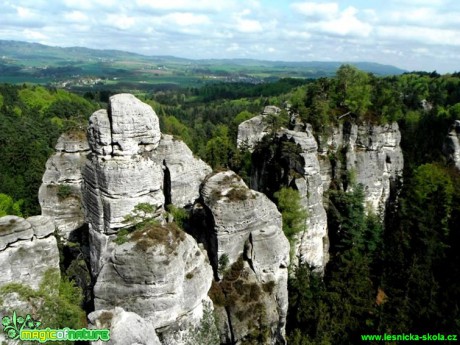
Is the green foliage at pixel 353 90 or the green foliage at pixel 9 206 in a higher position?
the green foliage at pixel 353 90

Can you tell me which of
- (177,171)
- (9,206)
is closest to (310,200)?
(177,171)

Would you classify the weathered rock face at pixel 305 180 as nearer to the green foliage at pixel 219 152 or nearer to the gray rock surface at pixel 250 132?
the green foliage at pixel 219 152

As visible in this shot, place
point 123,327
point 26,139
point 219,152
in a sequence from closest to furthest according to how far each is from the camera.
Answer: point 123,327
point 219,152
point 26,139

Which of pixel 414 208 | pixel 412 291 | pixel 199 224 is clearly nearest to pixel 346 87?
pixel 414 208

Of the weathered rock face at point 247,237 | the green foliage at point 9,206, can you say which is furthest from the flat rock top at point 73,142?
the green foliage at point 9,206

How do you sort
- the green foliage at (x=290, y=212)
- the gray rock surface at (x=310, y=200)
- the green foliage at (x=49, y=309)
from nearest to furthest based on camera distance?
1. the green foliage at (x=49, y=309)
2. the green foliage at (x=290, y=212)
3. the gray rock surface at (x=310, y=200)

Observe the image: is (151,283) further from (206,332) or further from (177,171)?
(177,171)

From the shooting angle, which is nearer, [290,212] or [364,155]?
[290,212]
